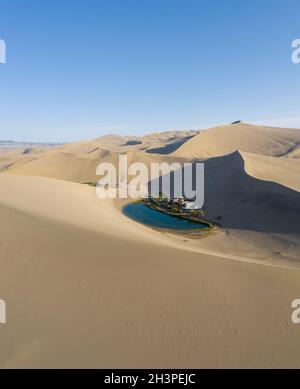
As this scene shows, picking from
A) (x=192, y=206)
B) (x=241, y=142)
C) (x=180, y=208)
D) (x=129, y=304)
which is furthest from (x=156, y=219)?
(x=241, y=142)

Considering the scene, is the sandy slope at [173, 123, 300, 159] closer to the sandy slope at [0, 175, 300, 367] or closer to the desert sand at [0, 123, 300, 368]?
the desert sand at [0, 123, 300, 368]

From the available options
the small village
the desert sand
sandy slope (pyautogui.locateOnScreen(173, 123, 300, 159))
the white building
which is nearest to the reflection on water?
the small village

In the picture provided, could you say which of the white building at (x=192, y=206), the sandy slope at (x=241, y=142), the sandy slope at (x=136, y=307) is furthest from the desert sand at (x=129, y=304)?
the sandy slope at (x=241, y=142)

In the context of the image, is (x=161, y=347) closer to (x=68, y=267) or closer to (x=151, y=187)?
(x=68, y=267)

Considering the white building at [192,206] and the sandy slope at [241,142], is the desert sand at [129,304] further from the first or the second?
the sandy slope at [241,142]

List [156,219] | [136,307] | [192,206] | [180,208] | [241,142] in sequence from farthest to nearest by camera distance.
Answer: [241,142]
[192,206]
[180,208]
[156,219]
[136,307]

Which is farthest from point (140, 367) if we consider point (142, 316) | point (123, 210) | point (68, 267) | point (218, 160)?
point (218, 160)

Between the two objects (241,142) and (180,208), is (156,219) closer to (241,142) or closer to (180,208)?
(180,208)
